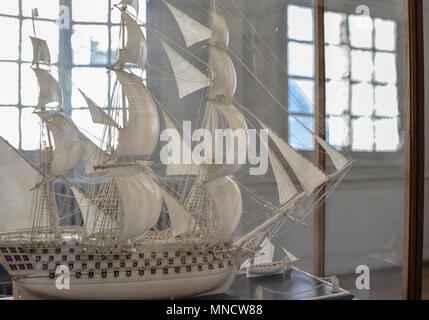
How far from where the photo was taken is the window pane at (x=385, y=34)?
5.25 feet

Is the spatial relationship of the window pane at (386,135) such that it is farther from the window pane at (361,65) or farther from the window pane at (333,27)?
the window pane at (333,27)

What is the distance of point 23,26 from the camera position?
1.46 metres

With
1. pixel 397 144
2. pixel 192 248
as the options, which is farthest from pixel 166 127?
pixel 397 144

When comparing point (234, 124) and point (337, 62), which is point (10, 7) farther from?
point (337, 62)

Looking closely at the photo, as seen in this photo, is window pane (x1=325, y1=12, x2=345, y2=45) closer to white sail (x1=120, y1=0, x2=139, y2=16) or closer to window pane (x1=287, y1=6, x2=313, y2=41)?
window pane (x1=287, y1=6, x2=313, y2=41)

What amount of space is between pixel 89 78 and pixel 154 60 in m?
0.24

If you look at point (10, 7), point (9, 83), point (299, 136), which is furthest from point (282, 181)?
point (10, 7)

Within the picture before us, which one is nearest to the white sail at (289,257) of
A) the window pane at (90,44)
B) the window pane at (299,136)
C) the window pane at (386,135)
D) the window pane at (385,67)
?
the window pane at (299,136)

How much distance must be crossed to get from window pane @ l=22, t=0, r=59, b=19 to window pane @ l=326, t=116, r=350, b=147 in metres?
1.08

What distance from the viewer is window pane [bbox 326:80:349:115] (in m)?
1.72

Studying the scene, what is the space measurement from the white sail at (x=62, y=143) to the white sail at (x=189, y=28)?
0.52m

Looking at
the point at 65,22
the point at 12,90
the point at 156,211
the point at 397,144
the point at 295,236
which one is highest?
the point at 65,22

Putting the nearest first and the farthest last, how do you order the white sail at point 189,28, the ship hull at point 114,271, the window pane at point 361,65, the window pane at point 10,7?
the ship hull at point 114,271 < the window pane at point 10,7 < the white sail at point 189,28 < the window pane at point 361,65
